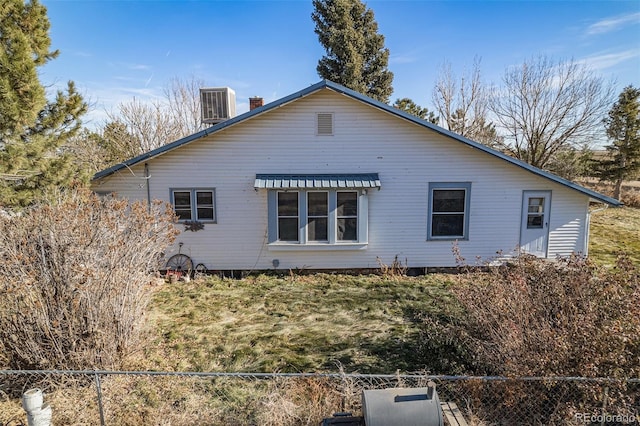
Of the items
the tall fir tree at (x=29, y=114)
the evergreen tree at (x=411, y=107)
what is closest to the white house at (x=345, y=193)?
the tall fir tree at (x=29, y=114)

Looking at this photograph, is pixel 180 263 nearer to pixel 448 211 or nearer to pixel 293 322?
pixel 293 322

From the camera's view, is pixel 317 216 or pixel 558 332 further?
pixel 317 216

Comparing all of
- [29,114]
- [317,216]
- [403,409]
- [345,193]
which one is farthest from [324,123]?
[403,409]

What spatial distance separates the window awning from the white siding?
22cm

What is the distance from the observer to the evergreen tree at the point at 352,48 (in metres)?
24.3

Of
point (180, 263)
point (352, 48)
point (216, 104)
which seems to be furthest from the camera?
point (352, 48)

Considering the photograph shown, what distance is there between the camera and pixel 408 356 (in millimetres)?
5805

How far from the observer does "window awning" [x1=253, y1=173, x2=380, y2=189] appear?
9805 millimetres

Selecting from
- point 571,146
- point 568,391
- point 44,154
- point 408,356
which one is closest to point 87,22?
point 44,154

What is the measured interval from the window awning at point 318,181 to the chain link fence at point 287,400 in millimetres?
5817

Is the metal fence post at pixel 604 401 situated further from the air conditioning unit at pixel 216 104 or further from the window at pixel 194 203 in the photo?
the air conditioning unit at pixel 216 104

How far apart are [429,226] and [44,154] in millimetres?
10466

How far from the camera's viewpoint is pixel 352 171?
33.9 feet

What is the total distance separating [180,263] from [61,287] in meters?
5.83
